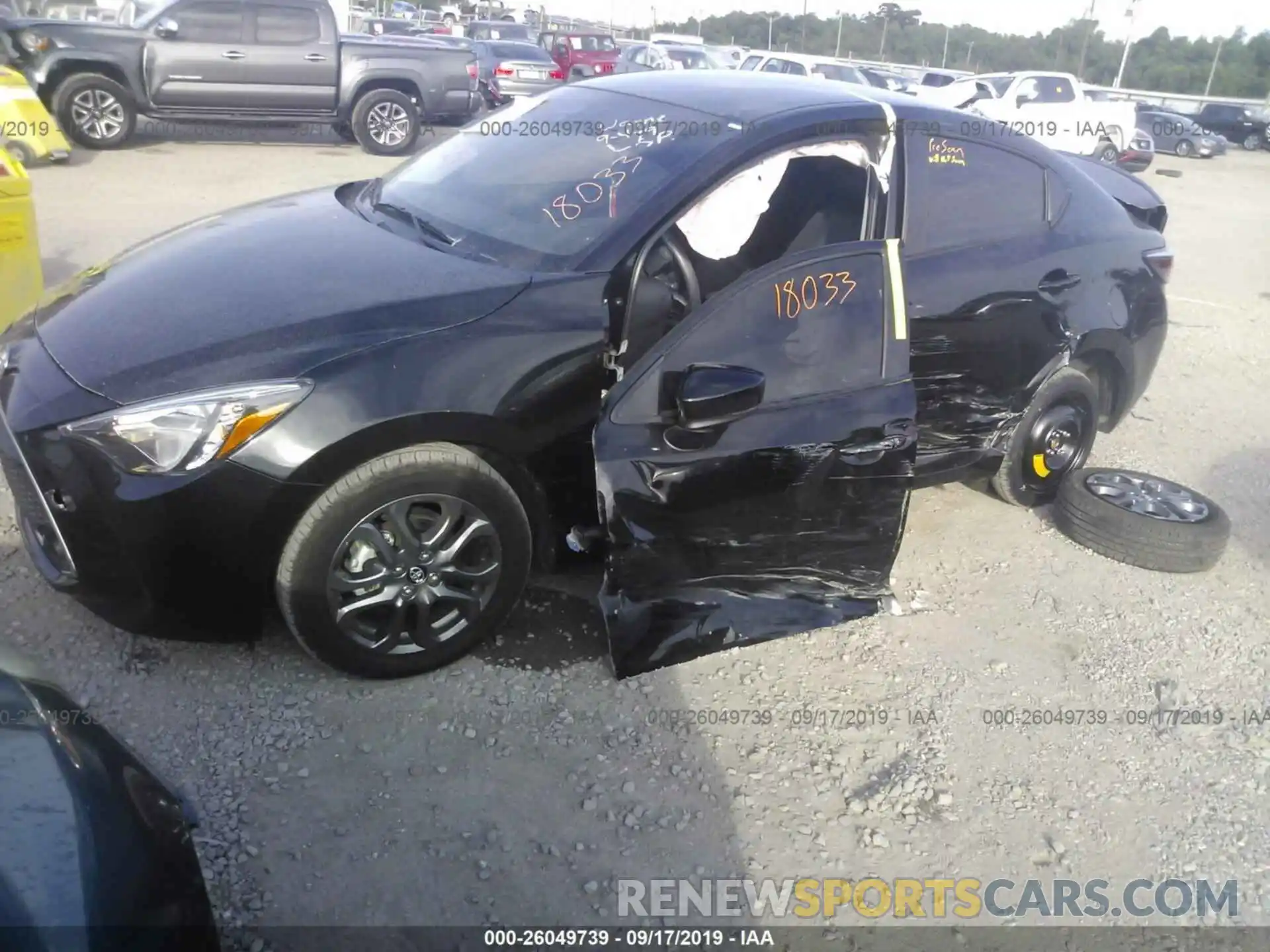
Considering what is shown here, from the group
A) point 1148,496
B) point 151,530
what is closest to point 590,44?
point 1148,496

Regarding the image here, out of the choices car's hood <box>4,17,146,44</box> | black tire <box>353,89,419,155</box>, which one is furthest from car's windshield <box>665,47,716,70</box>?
car's hood <box>4,17,146,44</box>

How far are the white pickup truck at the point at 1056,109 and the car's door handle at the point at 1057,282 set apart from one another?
15.2 meters

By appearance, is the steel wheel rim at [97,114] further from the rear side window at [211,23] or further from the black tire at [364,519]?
the black tire at [364,519]

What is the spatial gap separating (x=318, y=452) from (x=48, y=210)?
24.8 ft

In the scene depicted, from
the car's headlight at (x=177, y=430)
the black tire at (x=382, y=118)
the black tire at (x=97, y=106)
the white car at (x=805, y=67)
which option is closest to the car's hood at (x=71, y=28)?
the black tire at (x=97, y=106)

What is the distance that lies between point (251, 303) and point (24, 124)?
339 inches

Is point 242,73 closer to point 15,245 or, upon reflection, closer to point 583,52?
point 15,245

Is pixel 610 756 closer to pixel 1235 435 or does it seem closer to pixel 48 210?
pixel 1235 435

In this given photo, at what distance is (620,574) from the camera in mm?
3057

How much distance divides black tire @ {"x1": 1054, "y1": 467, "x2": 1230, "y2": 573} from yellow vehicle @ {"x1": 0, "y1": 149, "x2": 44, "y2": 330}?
16.1ft

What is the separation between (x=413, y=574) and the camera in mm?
3025

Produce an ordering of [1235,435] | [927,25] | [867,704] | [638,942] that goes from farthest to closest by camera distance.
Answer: [927,25], [1235,435], [867,704], [638,942]

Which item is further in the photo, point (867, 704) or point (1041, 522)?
point (1041, 522)

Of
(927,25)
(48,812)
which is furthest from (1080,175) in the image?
(927,25)
